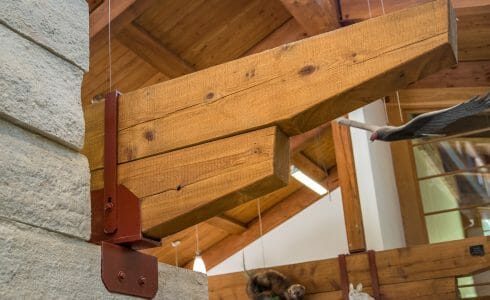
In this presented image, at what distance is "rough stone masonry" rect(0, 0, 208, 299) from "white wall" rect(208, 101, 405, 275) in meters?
3.86

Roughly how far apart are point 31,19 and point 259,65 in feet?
1.49

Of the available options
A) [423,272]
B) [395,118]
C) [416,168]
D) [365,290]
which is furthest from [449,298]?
[395,118]

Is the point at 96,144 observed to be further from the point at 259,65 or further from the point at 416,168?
the point at 416,168

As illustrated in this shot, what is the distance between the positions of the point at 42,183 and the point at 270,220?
6.64m

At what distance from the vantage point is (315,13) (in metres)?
4.34

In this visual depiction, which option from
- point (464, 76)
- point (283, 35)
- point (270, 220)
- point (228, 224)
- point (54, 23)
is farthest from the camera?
point (270, 220)

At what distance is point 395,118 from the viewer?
6.02 meters

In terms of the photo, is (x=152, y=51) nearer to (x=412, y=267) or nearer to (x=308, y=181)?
(x=412, y=267)

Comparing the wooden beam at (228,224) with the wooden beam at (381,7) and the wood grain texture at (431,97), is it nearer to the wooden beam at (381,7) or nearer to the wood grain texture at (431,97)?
the wood grain texture at (431,97)

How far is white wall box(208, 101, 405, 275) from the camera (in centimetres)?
487

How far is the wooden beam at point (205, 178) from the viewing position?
3.93 feet

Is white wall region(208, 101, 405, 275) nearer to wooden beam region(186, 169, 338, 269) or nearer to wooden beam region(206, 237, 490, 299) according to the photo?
wooden beam region(186, 169, 338, 269)

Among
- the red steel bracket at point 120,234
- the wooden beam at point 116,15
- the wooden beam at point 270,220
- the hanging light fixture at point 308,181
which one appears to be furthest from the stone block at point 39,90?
the wooden beam at point 270,220

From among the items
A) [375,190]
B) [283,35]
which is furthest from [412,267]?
[283,35]
